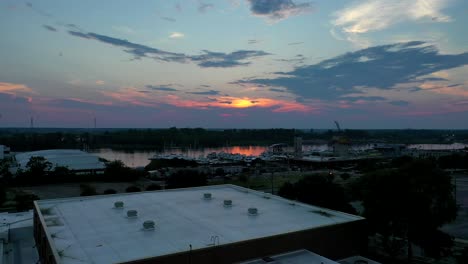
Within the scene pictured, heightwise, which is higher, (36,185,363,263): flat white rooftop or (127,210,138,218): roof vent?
(127,210,138,218): roof vent

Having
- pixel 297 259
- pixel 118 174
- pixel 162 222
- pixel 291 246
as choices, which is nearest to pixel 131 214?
pixel 162 222

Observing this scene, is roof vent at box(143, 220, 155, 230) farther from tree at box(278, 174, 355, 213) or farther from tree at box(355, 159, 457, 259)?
tree at box(278, 174, 355, 213)

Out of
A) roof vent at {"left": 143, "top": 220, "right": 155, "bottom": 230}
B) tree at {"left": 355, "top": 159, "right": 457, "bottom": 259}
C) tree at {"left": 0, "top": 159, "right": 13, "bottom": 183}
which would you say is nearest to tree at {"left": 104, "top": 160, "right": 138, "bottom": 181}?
tree at {"left": 0, "top": 159, "right": 13, "bottom": 183}

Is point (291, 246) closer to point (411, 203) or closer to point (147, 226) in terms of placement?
point (147, 226)

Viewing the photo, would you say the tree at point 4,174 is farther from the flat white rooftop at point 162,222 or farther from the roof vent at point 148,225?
the roof vent at point 148,225

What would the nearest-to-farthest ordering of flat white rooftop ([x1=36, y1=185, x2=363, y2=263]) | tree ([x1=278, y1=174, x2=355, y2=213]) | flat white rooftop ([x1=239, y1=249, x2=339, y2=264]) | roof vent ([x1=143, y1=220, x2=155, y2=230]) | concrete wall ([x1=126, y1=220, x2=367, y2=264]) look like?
concrete wall ([x1=126, y1=220, x2=367, y2=264]), flat white rooftop ([x1=36, y1=185, x2=363, y2=263]), flat white rooftop ([x1=239, y1=249, x2=339, y2=264]), roof vent ([x1=143, y1=220, x2=155, y2=230]), tree ([x1=278, y1=174, x2=355, y2=213])

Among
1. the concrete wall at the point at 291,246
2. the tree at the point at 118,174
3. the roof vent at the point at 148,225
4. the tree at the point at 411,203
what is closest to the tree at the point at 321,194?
the tree at the point at 411,203
